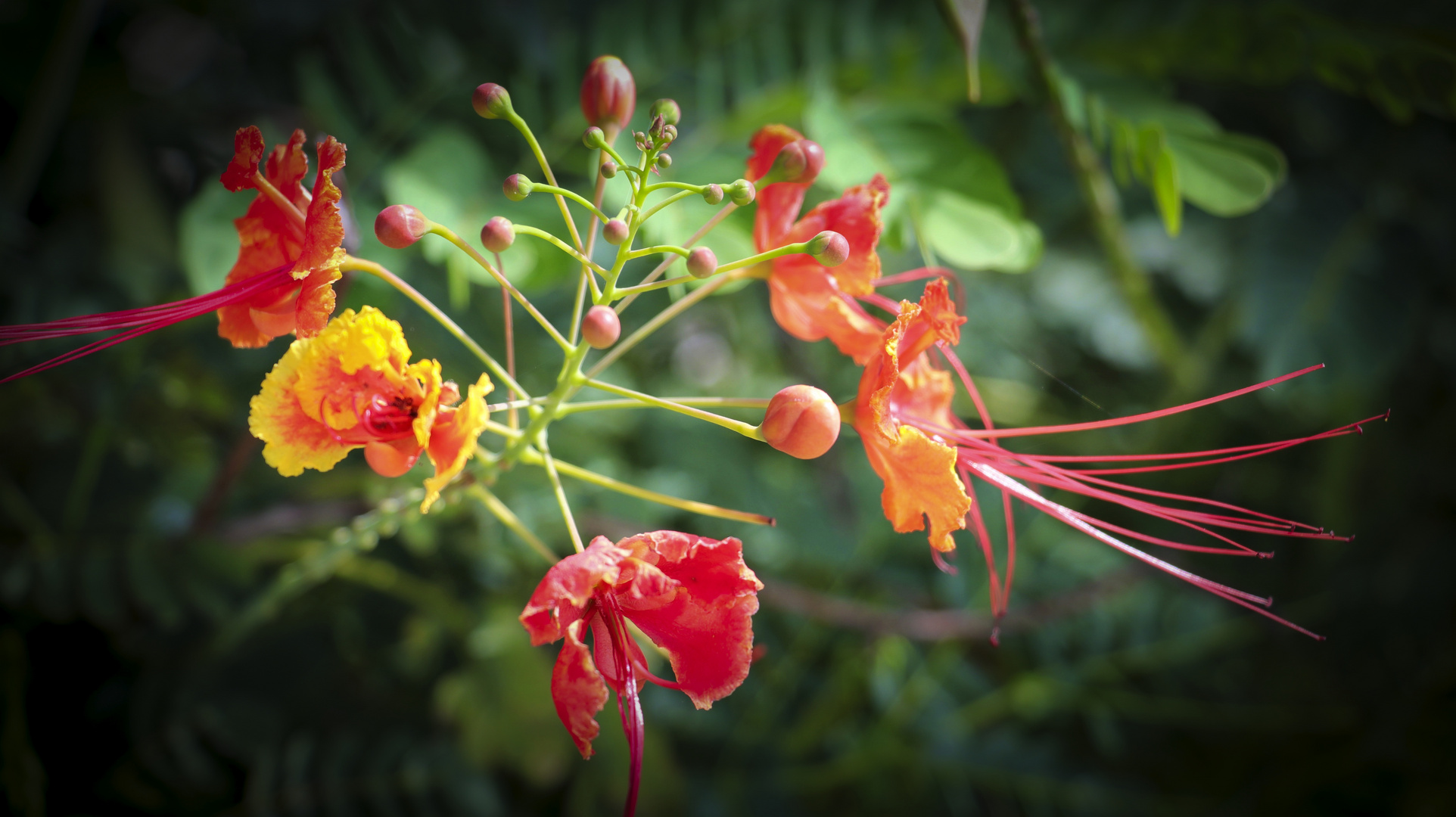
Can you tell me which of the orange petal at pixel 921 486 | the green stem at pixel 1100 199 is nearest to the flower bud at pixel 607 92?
the orange petal at pixel 921 486

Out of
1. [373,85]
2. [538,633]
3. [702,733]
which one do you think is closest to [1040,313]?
[702,733]

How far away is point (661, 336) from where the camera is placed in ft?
5.65

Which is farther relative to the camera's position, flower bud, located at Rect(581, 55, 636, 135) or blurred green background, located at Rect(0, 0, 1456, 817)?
blurred green background, located at Rect(0, 0, 1456, 817)

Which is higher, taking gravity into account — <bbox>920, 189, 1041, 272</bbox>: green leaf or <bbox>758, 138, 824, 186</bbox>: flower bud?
<bbox>758, 138, 824, 186</bbox>: flower bud

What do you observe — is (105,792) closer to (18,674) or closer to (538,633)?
(18,674)

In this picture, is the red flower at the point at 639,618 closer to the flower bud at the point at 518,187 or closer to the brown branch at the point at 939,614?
the flower bud at the point at 518,187

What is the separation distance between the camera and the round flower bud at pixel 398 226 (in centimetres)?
61

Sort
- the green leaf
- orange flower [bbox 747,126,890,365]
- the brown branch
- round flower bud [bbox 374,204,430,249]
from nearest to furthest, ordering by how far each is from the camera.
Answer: round flower bud [bbox 374,204,430,249] < orange flower [bbox 747,126,890,365] < the green leaf < the brown branch

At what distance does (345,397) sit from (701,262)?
28 cm

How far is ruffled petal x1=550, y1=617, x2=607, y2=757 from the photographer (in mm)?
570

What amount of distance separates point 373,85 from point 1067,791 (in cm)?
180

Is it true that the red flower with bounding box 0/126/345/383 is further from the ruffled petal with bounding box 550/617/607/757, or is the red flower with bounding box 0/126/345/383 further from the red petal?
the ruffled petal with bounding box 550/617/607/757

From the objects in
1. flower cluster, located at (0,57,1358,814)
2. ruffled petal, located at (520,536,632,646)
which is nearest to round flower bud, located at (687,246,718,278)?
flower cluster, located at (0,57,1358,814)

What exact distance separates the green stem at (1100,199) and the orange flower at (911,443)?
0.43 meters
